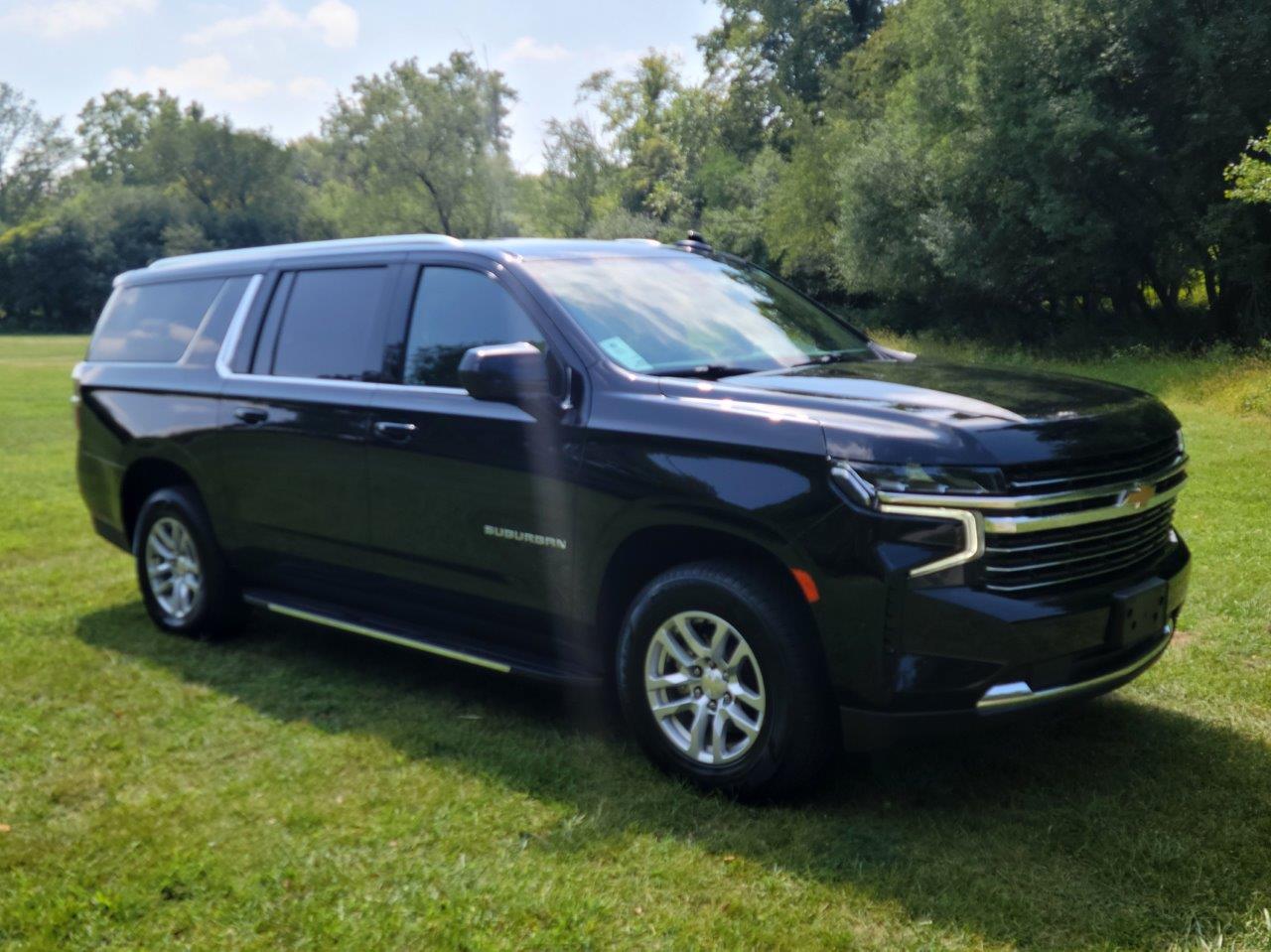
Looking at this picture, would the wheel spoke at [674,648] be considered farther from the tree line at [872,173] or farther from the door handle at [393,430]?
the tree line at [872,173]

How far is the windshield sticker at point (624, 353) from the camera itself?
15.2 ft

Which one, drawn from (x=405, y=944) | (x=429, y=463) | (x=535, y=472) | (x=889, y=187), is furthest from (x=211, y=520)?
(x=889, y=187)

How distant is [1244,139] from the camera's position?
2645cm

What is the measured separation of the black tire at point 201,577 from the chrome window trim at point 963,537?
12.8 ft

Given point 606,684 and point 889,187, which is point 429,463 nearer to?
point 606,684

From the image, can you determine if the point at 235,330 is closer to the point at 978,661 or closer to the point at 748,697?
the point at 748,697

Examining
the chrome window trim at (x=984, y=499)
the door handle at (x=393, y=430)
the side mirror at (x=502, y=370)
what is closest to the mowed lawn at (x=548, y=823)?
the chrome window trim at (x=984, y=499)

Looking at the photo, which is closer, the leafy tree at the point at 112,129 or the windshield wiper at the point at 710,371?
the windshield wiper at the point at 710,371

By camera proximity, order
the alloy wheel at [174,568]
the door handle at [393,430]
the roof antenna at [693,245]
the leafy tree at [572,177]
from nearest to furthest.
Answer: the door handle at [393,430]
the roof antenna at [693,245]
the alloy wheel at [174,568]
the leafy tree at [572,177]

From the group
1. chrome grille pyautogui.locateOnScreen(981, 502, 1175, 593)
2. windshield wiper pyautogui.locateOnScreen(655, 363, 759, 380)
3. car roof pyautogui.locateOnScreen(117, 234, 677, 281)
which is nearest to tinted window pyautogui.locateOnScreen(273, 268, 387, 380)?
car roof pyautogui.locateOnScreen(117, 234, 677, 281)

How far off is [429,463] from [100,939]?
7.02 ft

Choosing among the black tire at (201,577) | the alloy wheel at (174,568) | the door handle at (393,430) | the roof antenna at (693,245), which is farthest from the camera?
the alloy wheel at (174,568)

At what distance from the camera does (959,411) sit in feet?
13.0

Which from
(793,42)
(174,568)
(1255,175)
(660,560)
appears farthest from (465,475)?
(793,42)
